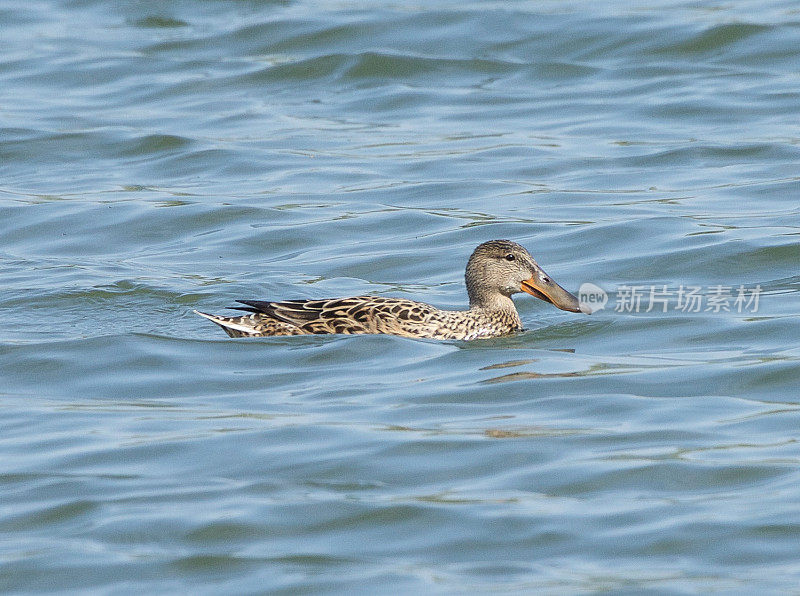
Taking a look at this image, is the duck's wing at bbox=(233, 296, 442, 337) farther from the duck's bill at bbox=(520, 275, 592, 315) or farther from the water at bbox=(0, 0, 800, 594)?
the duck's bill at bbox=(520, 275, 592, 315)

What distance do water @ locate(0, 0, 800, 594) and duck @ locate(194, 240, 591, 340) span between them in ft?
0.43

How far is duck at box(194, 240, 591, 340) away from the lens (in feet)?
31.6

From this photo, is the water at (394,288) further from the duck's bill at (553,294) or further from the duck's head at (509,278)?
the duck's head at (509,278)

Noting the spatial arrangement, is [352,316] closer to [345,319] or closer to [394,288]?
[345,319]

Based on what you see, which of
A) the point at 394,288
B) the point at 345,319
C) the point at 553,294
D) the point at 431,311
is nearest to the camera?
the point at 345,319

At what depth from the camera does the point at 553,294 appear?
10.0 metres

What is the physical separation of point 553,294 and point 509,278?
30cm

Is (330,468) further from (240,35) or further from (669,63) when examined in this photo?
(240,35)

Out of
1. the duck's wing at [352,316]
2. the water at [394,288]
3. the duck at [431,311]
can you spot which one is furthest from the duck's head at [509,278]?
the duck's wing at [352,316]

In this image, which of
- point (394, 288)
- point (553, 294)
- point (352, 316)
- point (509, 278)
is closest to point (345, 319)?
point (352, 316)

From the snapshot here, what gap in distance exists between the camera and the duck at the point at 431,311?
9.63 m

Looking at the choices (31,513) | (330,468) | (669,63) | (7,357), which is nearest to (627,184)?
(669,63)

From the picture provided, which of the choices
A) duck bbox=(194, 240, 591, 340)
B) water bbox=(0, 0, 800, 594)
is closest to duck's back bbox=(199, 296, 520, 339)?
duck bbox=(194, 240, 591, 340)

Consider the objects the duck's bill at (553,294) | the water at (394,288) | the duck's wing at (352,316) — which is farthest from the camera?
the duck's bill at (553,294)
